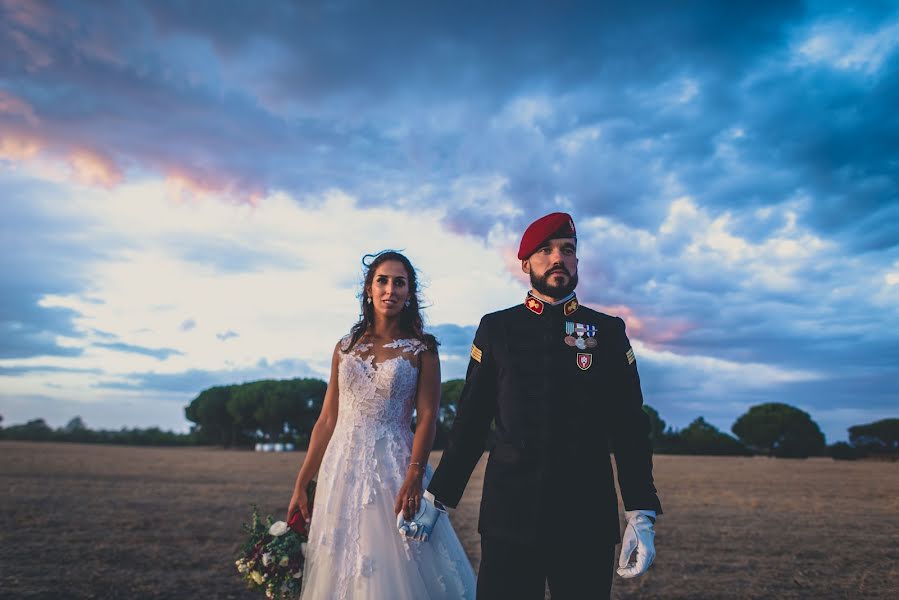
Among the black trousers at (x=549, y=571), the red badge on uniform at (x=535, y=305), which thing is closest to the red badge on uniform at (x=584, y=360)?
the red badge on uniform at (x=535, y=305)

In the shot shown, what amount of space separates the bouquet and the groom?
50.7 inches

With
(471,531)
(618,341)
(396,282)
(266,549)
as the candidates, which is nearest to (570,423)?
(618,341)

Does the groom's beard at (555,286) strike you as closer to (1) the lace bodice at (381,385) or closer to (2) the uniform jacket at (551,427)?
(2) the uniform jacket at (551,427)

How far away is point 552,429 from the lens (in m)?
3.71

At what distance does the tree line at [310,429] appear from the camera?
49031 mm

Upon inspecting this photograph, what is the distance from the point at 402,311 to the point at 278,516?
10984mm

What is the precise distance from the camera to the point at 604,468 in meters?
3.77

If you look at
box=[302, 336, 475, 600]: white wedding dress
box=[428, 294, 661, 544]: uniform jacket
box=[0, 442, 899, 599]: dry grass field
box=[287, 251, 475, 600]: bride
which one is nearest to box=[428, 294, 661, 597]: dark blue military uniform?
box=[428, 294, 661, 544]: uniform jacket

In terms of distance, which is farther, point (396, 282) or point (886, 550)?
point (886, 550)

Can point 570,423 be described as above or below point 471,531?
above

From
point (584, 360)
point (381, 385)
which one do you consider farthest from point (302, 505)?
point (584, 360)

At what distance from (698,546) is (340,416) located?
28.8 feet

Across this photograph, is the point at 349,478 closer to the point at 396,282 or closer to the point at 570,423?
the point at 396,282

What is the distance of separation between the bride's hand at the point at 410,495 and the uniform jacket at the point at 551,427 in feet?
1.59
